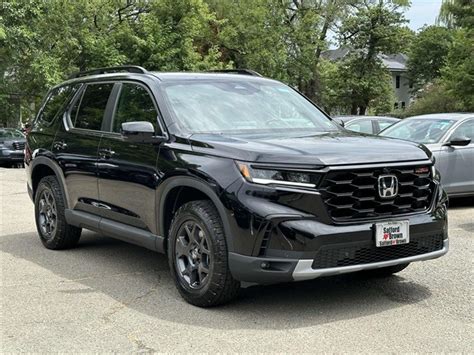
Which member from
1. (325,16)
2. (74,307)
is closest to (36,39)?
(325,16)

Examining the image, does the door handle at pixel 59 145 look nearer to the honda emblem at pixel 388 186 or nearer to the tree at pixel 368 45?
the honda emblem at pixel 388 186

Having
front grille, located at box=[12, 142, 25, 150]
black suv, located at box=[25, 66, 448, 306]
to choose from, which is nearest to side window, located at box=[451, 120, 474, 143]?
black suv, located at box=[25, 66, 448, 306]

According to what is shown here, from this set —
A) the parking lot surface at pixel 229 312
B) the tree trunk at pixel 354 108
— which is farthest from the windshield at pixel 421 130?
the tree trunk at pixel 354 108

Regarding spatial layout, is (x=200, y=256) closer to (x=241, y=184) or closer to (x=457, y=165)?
(x=241, y=184)

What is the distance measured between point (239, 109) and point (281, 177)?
1.47m

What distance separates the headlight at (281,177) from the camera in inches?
173

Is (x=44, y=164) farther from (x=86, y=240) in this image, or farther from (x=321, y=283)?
(x=321, y=283)

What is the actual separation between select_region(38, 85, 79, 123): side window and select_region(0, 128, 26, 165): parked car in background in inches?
660

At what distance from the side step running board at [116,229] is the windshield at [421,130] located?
5219 mm

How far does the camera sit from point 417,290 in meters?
5.33

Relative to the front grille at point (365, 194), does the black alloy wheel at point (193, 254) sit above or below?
below

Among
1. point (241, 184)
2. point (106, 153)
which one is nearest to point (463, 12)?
point (106, 153)

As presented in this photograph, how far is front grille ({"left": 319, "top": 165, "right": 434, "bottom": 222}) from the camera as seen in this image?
444 cm

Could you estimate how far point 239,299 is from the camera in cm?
509
